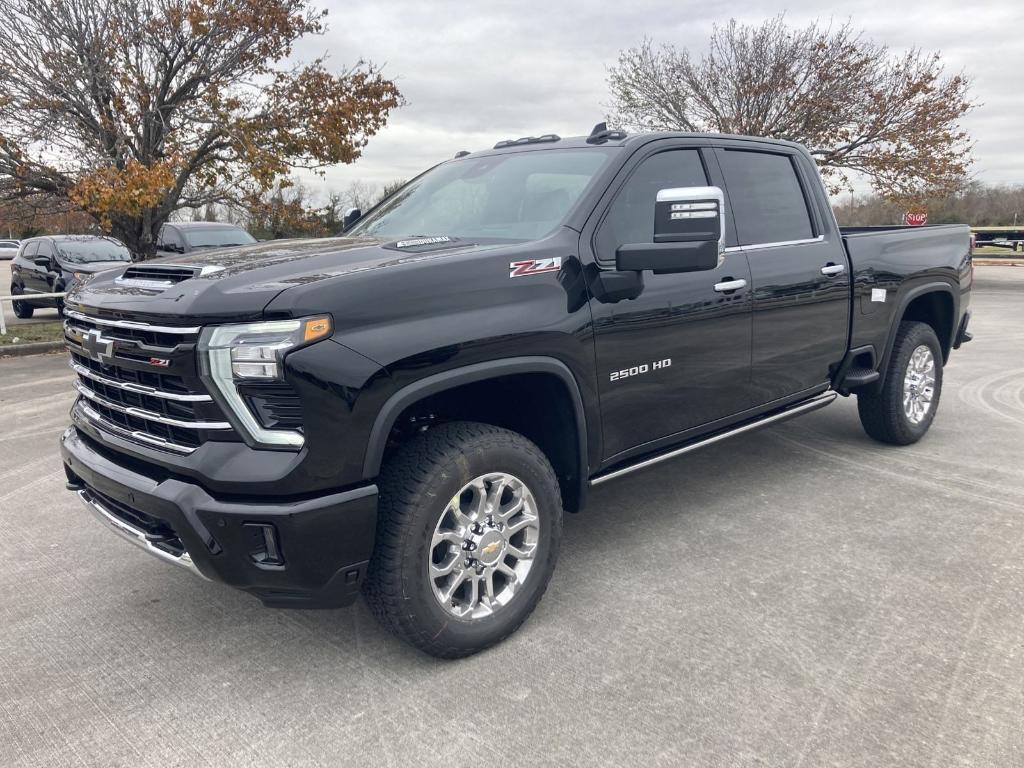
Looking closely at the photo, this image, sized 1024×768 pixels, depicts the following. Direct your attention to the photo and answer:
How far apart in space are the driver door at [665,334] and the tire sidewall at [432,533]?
0.48 m

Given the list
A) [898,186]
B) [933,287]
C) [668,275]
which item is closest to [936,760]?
[668,275]

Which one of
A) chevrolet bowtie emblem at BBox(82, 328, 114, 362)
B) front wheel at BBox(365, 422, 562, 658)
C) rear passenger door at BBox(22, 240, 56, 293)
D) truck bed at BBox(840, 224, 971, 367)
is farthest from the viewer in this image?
rear passenger door at BBox(22, 240, 56, 293)

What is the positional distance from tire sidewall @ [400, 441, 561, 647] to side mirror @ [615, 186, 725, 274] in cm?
92

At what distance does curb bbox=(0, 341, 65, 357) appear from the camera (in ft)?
34.1

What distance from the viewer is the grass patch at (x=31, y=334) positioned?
10.9 meters

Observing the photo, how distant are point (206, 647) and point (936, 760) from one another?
254cm

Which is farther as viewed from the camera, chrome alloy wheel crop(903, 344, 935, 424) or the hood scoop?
chrome alloy wheel crop(903, 344, 935, 424)

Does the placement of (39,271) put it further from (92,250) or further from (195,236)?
(195,236)

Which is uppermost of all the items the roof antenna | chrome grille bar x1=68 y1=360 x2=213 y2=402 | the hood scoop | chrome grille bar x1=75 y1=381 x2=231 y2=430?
the roof antenna

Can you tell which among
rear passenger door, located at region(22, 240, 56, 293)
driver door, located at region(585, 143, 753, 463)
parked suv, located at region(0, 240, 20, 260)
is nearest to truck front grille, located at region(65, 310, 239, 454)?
driver door, located at region(585, 143, 753, 463)

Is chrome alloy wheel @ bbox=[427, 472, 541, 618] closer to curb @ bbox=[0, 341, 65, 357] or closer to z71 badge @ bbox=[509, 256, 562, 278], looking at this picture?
z71 badge @ bbox=[509, 256, 562, 278]

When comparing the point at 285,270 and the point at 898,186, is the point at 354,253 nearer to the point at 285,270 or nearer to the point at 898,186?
the point at 285,270

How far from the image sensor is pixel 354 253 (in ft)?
10.0

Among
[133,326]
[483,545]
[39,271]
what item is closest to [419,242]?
[133,326]
